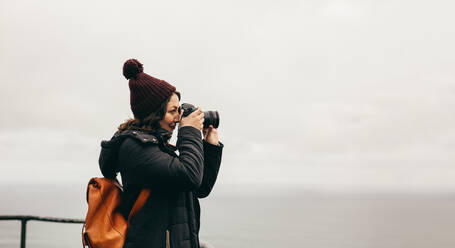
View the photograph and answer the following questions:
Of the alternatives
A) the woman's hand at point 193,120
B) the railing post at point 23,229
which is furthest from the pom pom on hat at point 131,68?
the railing post at point 23,229

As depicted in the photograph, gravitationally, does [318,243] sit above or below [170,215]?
below

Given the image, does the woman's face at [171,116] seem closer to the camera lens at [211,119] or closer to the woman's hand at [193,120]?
the woman's hand at [193,120]

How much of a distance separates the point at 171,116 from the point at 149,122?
0.10 m

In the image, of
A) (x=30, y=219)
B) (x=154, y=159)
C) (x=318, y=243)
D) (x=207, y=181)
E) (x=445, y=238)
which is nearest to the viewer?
(x=154, y=159)

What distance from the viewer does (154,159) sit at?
5.17ft

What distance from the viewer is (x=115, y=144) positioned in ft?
5.43

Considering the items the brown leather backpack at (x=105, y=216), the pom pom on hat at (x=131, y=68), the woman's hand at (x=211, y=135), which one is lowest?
the brown leather backpack at (x=105, y=216)

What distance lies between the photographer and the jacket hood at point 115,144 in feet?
5.29

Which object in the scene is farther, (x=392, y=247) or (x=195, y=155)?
(x=392, y=247)

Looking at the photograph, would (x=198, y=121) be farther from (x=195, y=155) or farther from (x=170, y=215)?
(x=170, y=215)

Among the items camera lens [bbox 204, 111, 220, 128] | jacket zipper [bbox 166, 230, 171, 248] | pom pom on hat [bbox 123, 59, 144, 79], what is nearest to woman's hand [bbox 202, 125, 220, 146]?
camera lens [bbox 204, 111, 220, 128]

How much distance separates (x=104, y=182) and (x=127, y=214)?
16cm

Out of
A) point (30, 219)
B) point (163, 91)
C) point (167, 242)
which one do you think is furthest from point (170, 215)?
point (30, 219)

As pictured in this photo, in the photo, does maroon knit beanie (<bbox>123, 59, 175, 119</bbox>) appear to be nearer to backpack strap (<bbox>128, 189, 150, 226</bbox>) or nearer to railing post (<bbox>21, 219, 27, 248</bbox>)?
backpack strap (<bbox>128, 189, 150, 226</bbox>)
